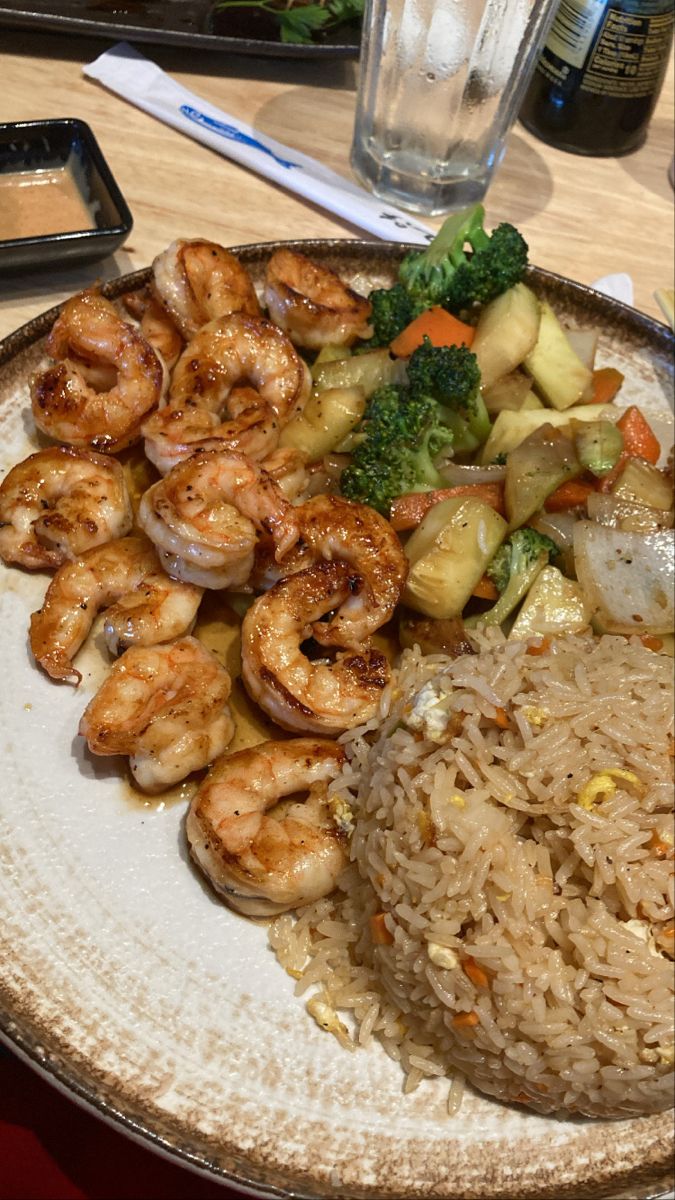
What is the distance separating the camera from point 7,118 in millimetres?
3734

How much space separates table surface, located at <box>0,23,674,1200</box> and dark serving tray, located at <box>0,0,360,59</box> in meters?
0.19

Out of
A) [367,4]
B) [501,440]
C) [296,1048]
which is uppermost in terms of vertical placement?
[367,4]

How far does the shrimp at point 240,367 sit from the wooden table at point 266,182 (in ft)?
2.76

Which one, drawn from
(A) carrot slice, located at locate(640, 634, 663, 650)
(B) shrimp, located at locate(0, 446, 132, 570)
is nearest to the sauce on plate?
(B) shrimp, located at locate(0, 446, 132, 570)

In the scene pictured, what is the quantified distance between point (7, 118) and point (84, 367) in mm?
1760

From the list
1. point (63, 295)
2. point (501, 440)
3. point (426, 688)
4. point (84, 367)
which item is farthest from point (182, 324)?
point (426, 688)

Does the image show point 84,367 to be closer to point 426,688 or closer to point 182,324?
point 182,324

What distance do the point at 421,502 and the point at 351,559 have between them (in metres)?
0.38

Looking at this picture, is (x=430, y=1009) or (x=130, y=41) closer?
(x=430, y=1009)

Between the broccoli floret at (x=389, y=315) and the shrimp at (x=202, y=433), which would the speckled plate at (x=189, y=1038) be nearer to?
the shrimp at (x=202, y=433)

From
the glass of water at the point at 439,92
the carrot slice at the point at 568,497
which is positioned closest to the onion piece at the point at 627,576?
the carrot slice at the point at 568,497

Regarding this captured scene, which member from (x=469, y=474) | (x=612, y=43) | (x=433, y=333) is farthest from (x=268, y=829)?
(x=612, y=43)

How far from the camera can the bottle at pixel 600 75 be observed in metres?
3.60

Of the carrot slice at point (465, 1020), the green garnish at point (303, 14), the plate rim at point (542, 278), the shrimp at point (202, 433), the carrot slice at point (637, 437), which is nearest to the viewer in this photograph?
the carrot slice at point (465, 1020)
